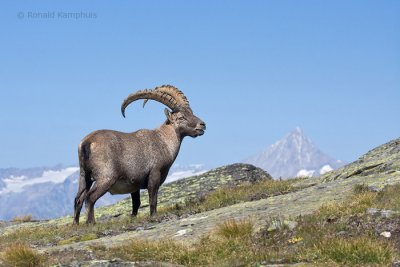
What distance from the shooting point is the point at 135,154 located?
20875 mm

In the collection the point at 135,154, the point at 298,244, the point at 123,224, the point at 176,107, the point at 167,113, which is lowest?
the point at 298,244

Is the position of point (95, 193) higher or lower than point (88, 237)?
higher

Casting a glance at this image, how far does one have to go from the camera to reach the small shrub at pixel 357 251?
10.5 metres

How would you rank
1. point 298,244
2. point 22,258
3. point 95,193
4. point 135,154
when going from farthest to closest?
point 135,154, point 95,193, point 298,244, point 22,258

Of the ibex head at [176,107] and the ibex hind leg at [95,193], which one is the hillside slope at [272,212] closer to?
the ibex hind leg at [95,193]

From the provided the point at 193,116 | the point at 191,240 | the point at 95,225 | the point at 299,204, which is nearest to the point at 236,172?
the point at 193,116

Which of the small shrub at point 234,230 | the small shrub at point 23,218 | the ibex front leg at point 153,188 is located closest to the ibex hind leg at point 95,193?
the ibex front leg at point 153,188

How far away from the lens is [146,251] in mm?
12500

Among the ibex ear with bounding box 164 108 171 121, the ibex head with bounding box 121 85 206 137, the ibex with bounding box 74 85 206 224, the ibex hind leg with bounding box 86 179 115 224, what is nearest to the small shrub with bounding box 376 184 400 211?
the ibex with bounding box 74 85 206 224

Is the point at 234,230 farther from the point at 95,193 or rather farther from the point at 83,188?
the point at 83,188

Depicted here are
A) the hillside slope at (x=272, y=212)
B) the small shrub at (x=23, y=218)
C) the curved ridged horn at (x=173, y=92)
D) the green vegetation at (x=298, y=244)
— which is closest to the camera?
the green vegetation at (x=298, y=244)

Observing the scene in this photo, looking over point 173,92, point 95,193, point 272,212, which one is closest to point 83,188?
point 95,193

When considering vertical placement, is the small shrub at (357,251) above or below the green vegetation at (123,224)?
below

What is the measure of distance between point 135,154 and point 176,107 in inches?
112
